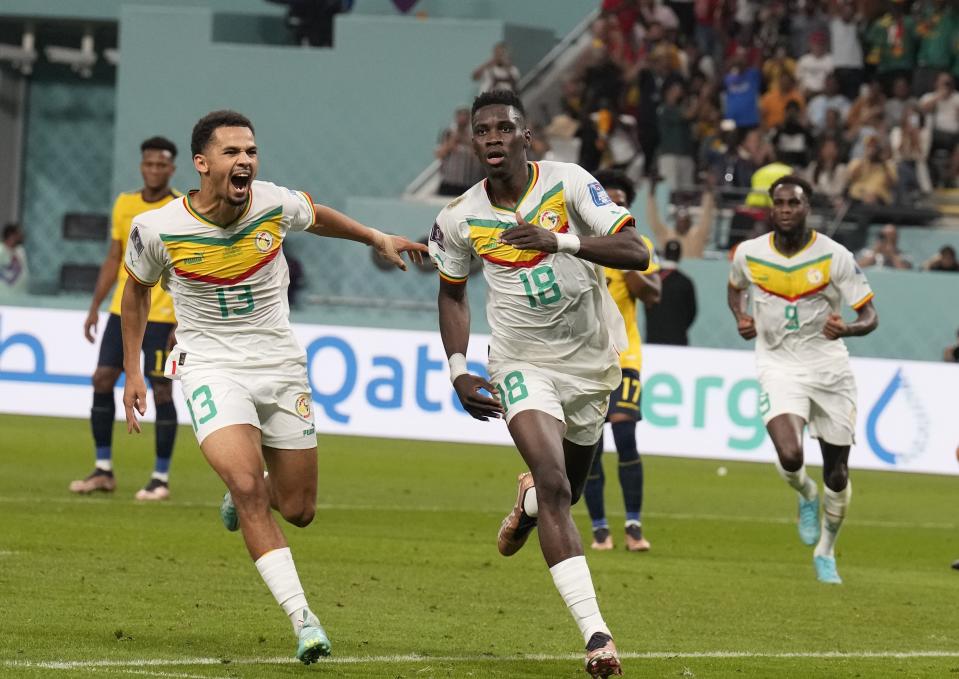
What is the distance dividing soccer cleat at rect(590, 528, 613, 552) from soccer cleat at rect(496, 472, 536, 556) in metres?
3.36

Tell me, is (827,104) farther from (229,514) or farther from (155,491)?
(229,514)

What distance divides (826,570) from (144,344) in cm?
490

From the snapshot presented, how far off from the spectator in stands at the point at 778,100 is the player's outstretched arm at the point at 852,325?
508 inches

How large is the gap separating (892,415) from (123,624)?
1102cm

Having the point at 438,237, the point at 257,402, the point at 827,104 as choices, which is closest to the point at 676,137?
the point at 827,104

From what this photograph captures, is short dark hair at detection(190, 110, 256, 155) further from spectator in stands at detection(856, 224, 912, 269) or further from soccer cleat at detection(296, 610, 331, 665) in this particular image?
spectator in stands at detection(856, 224, 912, 269)

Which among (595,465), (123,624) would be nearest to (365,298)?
(595,465)

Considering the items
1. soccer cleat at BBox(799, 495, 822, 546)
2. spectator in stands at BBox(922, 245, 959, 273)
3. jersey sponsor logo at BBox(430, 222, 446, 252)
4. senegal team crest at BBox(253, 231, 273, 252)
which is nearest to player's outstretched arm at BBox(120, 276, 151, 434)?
senegal team crest at BBox(253, 231, 273, 252)

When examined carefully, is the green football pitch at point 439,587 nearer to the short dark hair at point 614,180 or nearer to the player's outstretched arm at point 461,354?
the player's outstretched arm at point 461,354

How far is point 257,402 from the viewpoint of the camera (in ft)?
24.4

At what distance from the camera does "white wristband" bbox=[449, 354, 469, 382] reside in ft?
24.6

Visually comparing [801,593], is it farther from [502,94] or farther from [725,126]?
[725,126]

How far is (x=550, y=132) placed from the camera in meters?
24.7

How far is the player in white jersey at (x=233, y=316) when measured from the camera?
7270mm
